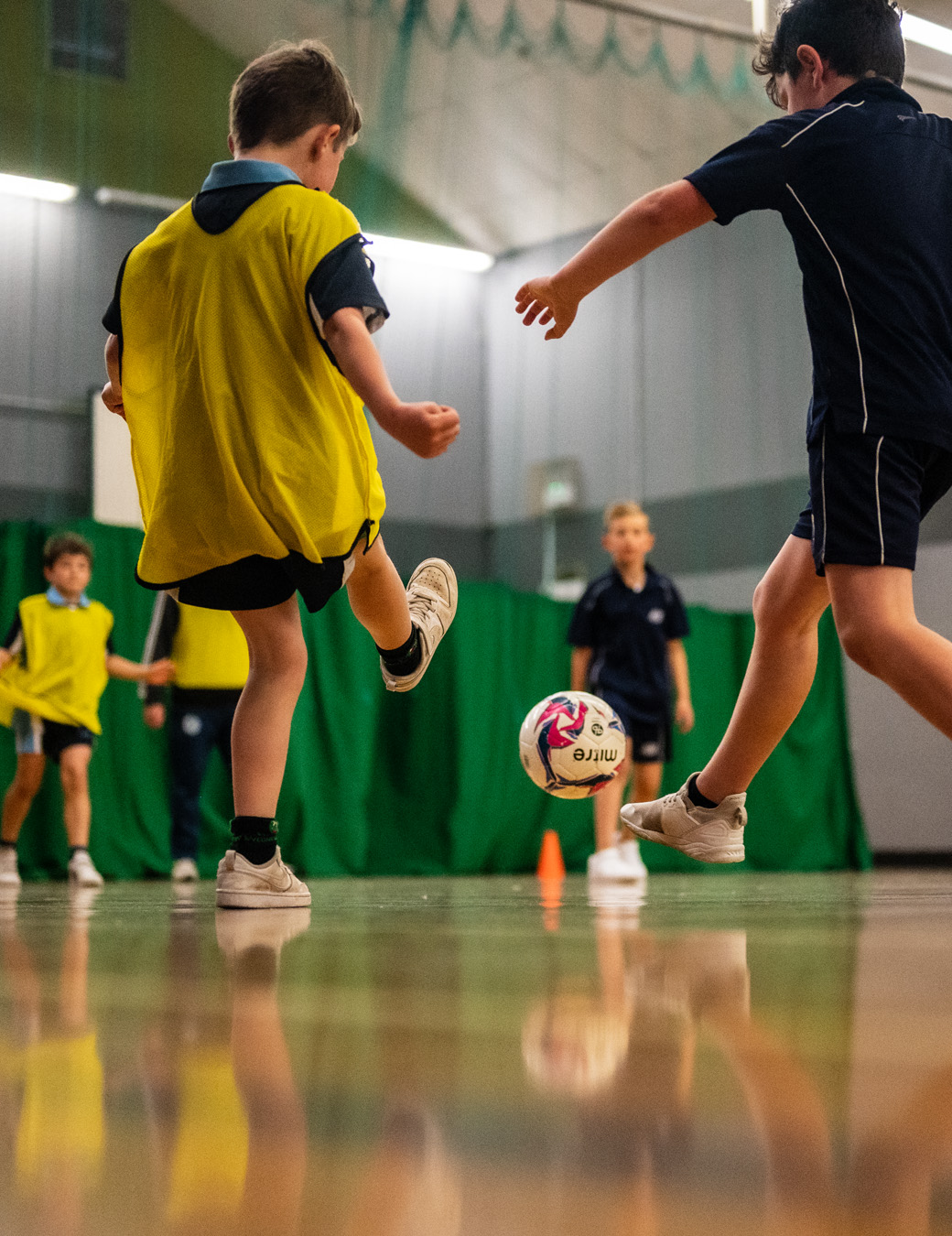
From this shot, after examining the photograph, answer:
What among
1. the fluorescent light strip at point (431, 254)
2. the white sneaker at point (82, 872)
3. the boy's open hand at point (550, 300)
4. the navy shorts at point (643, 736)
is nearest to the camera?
the boy's open hand at point (550, 300)

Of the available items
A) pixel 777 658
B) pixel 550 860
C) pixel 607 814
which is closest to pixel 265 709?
pixel 777 658

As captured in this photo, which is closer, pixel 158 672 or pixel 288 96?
pixel 288 96

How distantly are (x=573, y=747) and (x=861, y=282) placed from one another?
1.80 meters

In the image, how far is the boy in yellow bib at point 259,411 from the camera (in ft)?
6.70

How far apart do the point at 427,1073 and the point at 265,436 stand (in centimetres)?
150

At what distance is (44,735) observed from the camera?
16.0 ft

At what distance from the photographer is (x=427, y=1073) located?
66 centimetres

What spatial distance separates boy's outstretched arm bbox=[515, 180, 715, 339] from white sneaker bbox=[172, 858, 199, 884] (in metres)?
3.30

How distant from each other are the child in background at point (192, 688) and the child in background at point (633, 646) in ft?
4.43

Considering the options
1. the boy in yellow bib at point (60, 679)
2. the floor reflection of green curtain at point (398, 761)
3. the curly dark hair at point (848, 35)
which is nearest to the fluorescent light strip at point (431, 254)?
the floor reflection of green curtain at point (398, 761)

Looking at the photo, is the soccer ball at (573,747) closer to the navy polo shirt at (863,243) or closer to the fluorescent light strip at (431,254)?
the navy polo shirt at (863,243)

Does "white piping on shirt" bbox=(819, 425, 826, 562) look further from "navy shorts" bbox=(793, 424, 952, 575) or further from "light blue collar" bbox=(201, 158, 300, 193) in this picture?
"light blue collar" bbox=(201, 158, 300, 193)

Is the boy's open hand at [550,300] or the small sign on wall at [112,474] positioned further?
the small sign on wall at [112,474]

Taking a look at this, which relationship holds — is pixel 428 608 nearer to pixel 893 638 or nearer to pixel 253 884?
pixel 253 884
